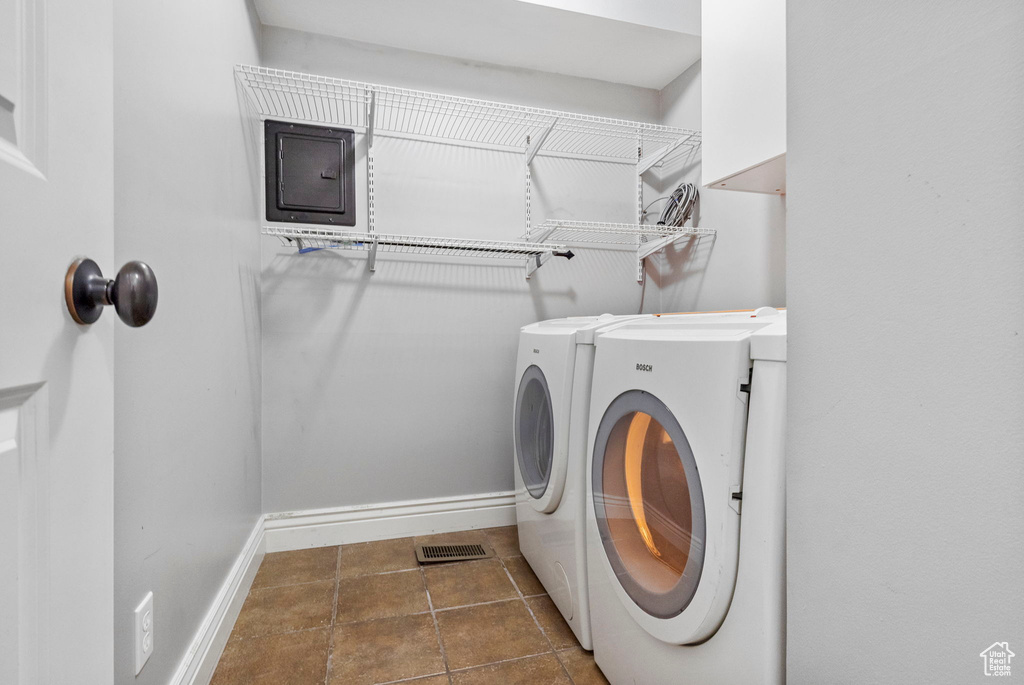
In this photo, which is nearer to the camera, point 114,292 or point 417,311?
point 114,292

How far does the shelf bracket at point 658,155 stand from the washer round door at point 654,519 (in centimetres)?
145

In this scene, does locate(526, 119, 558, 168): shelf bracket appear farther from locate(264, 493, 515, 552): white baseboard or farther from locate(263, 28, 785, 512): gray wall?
locate(264, 493, 515, 552): white baseboard

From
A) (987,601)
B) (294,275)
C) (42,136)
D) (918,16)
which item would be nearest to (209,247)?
(294,275)

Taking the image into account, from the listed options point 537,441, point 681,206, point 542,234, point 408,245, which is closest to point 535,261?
point 542,234

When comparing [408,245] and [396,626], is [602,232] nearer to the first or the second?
[408,245]

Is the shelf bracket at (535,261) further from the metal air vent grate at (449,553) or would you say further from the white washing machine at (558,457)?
the metal air vent grate at (449,553)

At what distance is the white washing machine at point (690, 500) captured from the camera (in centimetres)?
73

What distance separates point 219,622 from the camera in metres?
1.29

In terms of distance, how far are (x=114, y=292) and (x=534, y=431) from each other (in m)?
1.34

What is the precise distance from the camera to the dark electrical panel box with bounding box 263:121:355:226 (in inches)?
75.0

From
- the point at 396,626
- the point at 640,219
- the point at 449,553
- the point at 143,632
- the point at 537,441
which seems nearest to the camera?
the point at 143,632

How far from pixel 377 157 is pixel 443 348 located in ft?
2.92

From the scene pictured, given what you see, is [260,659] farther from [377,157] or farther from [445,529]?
[377,157]

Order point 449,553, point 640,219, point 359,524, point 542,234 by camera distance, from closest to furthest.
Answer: point 449,553, point 359,524, point 542,234, point 640,219
